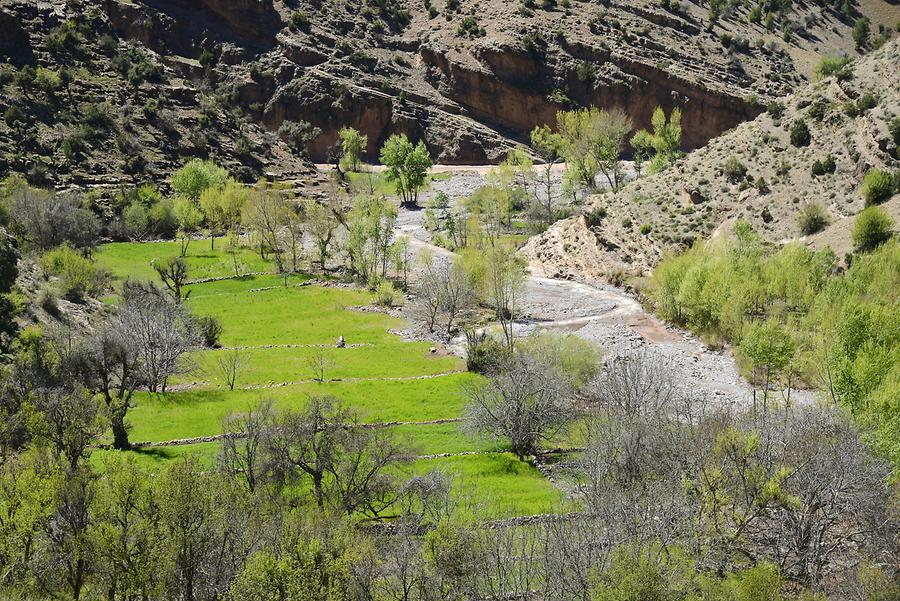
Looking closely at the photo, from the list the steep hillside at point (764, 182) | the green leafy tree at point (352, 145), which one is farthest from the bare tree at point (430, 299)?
the green leafy tree at point (352, 145)

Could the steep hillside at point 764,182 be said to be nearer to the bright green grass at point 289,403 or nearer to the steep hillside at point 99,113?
the bright green grass at point 289,403

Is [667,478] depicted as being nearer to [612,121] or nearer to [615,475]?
[615,475]

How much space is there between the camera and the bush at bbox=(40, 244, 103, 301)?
5212 centimetres

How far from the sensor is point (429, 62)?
468 ft

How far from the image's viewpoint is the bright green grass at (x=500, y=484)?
92.6 feet

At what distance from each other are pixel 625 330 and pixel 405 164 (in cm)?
6147

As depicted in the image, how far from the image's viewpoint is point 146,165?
93.6 meters

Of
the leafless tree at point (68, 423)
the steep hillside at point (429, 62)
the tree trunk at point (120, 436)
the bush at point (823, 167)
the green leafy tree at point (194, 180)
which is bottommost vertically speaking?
the tree trunk at point (120, 436)

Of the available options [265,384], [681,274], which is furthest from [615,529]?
[681,274]

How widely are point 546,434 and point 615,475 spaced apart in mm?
10322

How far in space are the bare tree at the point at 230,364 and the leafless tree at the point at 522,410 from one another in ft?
56.0

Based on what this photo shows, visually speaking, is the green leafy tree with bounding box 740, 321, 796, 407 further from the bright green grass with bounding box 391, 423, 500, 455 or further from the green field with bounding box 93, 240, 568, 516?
the bright green grass with bounding box 391, 423, 500, 455

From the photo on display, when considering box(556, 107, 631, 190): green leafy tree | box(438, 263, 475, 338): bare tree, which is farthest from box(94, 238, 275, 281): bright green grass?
box(556, 107, 631, 190): green leafy tree

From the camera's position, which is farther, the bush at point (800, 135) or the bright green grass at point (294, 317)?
the bush at point (800, 135)
